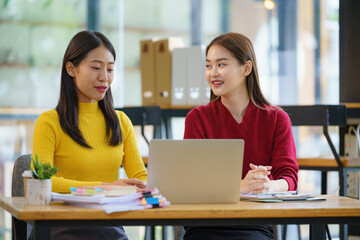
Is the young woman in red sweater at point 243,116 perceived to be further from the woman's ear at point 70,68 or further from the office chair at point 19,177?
the office chair at point 19,177

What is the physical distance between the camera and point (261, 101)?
2.37 m

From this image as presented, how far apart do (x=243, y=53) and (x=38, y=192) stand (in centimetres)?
102

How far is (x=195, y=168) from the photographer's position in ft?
5.52

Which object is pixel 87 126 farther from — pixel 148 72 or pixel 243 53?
pixel 148 72

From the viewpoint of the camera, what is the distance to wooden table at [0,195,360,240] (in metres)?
1.54

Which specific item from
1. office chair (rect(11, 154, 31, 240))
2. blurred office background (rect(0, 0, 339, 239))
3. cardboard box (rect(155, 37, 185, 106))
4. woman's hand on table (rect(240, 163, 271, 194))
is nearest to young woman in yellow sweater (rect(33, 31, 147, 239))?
office chair (rect(11, 154, 31, 240))

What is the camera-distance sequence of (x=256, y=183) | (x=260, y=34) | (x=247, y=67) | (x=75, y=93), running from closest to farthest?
(x=256, y=183) < (x=75, y=93) < (x=247, y=67) < (x=260, y=34)

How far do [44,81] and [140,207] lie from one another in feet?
11.6

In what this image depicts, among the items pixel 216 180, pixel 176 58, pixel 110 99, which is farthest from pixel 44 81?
pixel 216 180

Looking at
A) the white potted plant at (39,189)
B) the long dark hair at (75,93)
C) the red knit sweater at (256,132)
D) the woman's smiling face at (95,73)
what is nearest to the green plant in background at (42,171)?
the white potted plant at (39,189)

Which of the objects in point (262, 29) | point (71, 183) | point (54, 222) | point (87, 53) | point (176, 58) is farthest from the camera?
point (262, 29)

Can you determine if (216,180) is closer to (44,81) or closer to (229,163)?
(229,163)

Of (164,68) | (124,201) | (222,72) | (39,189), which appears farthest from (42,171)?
(164,68)

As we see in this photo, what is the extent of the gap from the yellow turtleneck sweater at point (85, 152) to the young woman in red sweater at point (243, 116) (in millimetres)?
245
